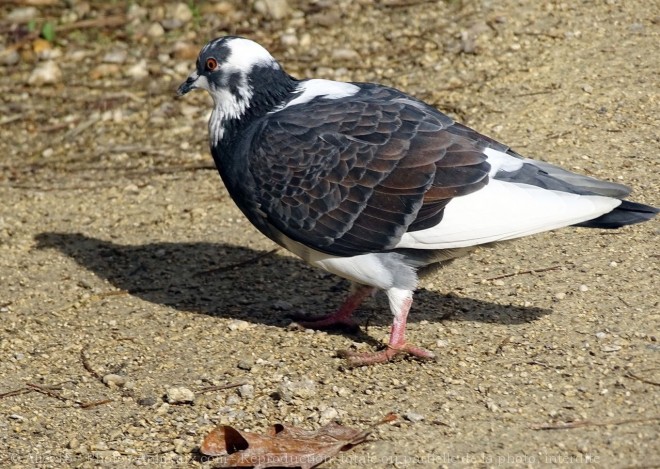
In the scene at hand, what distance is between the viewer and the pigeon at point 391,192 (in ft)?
15.9

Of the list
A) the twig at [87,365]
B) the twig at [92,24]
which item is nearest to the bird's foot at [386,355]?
the twig at [87,365]

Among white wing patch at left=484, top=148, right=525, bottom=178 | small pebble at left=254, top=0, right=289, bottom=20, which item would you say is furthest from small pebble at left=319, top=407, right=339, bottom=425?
small pebble at left=254, top=0, right=289, bottom=20

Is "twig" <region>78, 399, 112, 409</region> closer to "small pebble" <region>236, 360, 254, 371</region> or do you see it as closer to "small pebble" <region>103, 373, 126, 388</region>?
"small pebble" <region>103, 373, 126, 388</region>

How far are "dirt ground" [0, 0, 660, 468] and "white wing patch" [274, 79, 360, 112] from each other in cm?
122

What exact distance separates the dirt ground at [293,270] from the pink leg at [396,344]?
0.07m

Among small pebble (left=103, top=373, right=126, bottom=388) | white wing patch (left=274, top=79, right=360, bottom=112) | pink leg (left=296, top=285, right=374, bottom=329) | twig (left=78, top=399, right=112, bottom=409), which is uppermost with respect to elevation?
white wing patch (left=274, top=79, right=360, bottom=112)

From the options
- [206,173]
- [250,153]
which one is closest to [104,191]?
[206,173]

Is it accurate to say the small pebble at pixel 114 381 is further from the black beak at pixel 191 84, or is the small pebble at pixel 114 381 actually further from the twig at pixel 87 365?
the black beak at pixel 191 84

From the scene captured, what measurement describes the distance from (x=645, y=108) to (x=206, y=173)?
312 cm

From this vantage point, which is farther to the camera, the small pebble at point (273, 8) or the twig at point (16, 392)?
the small pebble at point (273, 8)

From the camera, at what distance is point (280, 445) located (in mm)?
4297

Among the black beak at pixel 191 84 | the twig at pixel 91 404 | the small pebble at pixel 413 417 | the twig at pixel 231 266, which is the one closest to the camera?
the small pebble at pixel 413 417

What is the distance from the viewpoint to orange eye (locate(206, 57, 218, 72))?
5641 mm

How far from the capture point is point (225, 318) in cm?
573
